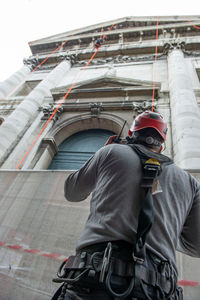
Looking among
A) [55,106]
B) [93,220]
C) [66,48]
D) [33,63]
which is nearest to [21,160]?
[55,106]

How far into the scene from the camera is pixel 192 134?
4.21 metres

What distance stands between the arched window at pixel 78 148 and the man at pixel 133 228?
14.5 ft

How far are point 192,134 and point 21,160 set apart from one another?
5183 millimetres

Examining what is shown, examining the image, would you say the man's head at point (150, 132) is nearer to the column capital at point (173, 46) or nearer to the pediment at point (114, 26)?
the column capital at point (173, 46)

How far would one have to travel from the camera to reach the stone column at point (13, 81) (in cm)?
958

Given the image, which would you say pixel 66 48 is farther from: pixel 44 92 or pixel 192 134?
pixel 192 134

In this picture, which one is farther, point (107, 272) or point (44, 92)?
point (44, 92)

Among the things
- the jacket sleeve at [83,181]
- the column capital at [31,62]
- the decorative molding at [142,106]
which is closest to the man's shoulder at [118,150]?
the jacket sleeve at [83,181]

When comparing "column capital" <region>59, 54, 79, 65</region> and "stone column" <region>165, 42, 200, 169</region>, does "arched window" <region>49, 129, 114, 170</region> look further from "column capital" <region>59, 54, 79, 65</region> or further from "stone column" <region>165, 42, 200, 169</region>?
"column capital" <region>59, 54, 79, 65</region>

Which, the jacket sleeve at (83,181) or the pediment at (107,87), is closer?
the jacket sleeve at (83,181)

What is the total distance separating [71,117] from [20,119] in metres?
2.06

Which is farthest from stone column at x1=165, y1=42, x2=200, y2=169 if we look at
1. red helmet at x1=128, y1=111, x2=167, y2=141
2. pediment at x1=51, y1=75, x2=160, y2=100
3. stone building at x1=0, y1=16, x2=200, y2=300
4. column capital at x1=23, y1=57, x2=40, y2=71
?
column capital at x1=23, y1=57, x2=40, y2=71

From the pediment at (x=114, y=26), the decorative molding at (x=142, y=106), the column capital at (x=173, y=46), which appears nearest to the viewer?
the decorative molding at (x=142, y=106)

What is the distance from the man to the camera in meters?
0.87
